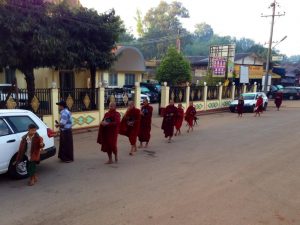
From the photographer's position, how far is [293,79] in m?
58.8

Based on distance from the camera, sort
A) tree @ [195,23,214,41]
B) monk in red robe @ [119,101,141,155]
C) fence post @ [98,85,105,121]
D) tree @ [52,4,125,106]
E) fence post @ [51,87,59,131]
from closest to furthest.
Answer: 1. monk in red robe @ [119,101,141,155]
2. fence post @ [51,87,59,131]
3. tree @ [52,4,125,106]
4. fence post @ [98,85,105,121]
5. tree @ [195,23,214,41]

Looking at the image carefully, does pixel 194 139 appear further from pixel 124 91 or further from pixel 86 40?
pixel 86 40

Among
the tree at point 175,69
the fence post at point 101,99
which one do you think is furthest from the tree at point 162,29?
the fence post at point 101,99

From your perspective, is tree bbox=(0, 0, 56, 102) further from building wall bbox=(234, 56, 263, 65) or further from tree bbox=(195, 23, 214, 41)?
tree bbox=(195, 23, 214, 41)

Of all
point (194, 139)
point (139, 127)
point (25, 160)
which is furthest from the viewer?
point (194, 139)

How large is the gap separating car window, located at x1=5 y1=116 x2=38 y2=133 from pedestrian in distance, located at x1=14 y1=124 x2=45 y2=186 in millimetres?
555

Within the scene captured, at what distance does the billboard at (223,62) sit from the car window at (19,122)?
24143mm

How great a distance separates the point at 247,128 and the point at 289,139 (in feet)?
10.3

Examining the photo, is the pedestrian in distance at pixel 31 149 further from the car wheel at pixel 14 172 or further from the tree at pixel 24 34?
the tree at pixel 24 34

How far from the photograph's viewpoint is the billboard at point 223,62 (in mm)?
29969

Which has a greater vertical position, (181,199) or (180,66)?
(180,66)

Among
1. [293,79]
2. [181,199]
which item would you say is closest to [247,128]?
[181,199]

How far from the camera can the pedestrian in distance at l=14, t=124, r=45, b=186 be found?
6914mm

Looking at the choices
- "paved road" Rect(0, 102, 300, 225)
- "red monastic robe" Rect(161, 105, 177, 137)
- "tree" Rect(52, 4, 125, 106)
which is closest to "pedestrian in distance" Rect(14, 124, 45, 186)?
"paved road" Rect(0, 102, 300, 225)
